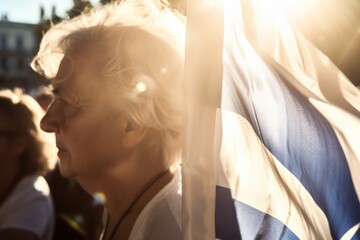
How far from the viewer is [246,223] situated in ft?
4.07

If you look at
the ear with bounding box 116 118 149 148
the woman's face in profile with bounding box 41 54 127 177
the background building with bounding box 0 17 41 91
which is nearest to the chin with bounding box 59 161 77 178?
the woman's face in profile with bounding box 41 54 127 177

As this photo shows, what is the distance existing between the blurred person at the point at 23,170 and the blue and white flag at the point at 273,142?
5.02 feet

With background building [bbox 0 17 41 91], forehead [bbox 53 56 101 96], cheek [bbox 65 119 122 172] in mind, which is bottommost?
background building [bbox 0 17 41 91]

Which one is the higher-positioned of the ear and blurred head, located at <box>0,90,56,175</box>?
the ear

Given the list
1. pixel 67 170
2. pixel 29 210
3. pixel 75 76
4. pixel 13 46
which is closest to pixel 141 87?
pixel 75 76

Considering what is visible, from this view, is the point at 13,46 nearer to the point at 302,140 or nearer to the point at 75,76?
the point at 75,76

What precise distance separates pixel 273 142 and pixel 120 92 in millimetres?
544

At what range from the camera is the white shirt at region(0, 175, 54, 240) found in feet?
8.37

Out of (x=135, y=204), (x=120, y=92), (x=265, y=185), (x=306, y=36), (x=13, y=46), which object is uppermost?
(x=306, y=36)

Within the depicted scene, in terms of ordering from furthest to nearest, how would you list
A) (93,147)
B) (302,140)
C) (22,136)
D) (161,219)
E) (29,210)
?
1. (22,136)
2. (29,210)
3. (93,147)
4. (161,219)
5. (302,140)

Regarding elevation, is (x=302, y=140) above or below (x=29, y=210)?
above

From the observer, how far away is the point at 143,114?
5.43 feet

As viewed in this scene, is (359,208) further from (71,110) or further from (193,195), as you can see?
(71,110)

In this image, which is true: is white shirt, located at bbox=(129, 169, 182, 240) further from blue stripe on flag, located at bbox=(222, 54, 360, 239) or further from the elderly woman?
blue stripe on flag, located at bbox=(222, 54, 360, 239)
